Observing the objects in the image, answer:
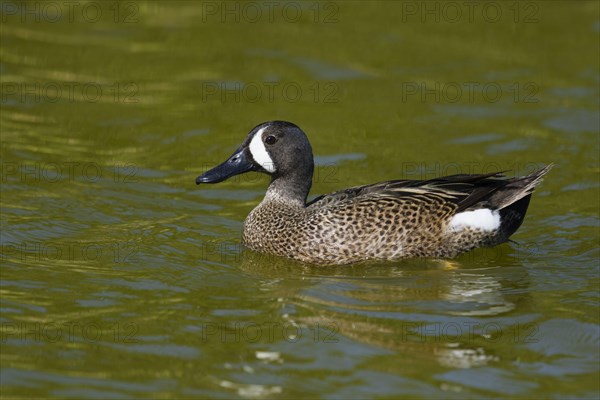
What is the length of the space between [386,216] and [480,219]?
79cm

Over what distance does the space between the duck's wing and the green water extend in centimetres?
53

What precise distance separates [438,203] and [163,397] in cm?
354

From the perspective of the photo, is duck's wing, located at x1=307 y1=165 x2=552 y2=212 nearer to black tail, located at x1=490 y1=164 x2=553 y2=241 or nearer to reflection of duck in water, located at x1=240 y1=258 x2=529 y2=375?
black tail, located at x1=490 y1=164 x2=553 y2=241

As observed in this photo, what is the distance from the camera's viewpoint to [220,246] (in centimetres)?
1036

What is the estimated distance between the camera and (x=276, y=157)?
10.3 m

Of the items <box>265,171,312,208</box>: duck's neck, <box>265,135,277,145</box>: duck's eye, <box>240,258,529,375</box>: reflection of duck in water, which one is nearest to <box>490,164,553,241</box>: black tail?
<box>240,258,529,375</box>: reflection of duck in water

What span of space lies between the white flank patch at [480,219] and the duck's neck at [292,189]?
4.49 ft

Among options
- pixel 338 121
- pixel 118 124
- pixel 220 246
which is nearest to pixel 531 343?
pixel 220 246

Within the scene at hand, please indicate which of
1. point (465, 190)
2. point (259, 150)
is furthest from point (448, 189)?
point (259, 150)

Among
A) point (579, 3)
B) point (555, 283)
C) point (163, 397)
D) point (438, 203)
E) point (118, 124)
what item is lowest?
point (163, 397)

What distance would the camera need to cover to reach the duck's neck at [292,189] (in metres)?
10.4

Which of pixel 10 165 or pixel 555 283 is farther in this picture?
pixel 10 165

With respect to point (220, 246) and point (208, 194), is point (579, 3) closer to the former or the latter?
point (208, 194)

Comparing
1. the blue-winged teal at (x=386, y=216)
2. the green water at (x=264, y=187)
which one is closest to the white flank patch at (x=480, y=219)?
the blue-winged teal at (x=386, y=216)
